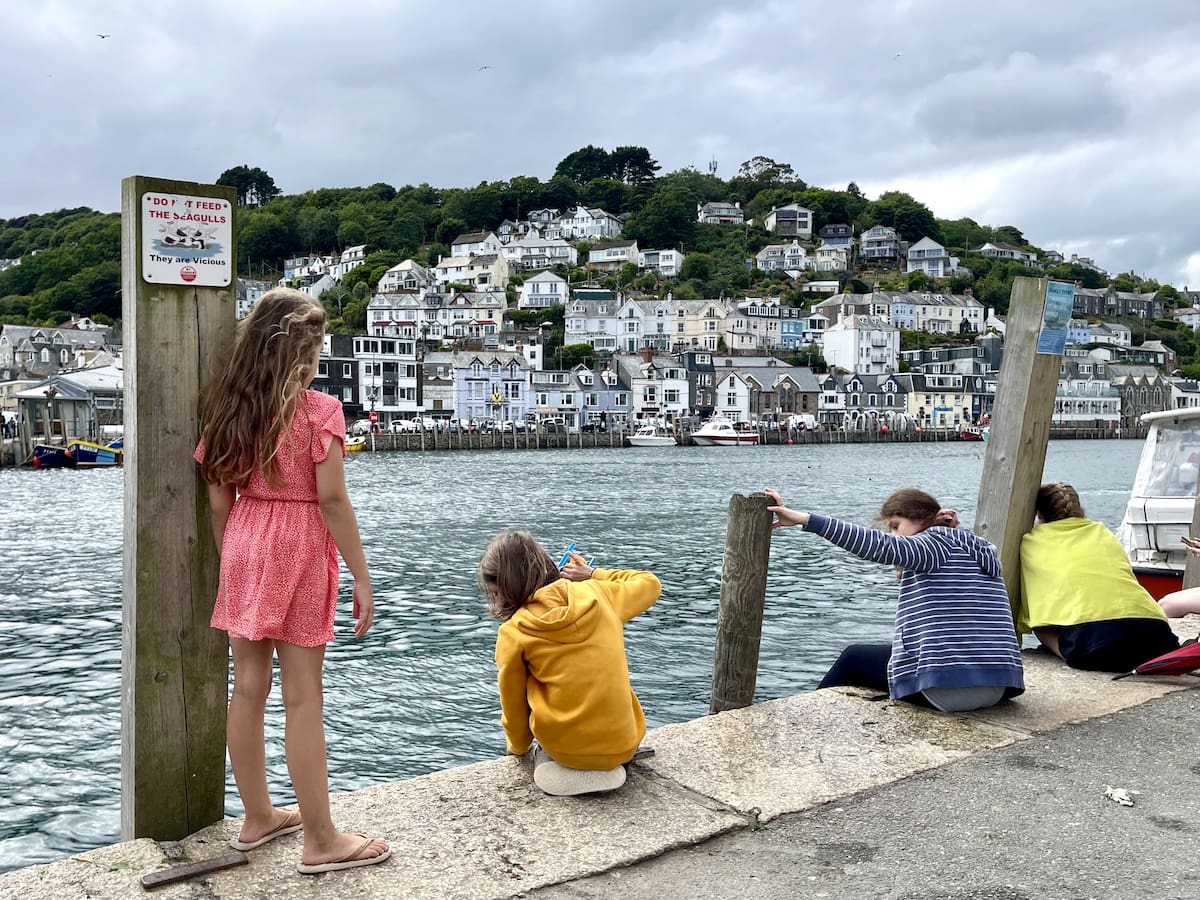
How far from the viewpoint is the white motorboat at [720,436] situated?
327ft

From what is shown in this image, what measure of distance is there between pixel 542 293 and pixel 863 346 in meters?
45.4

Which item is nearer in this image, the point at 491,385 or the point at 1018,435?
the point at 1018,435

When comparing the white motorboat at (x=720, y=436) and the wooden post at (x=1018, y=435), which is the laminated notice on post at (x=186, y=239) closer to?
the wooden post at (x=1018, y=435)

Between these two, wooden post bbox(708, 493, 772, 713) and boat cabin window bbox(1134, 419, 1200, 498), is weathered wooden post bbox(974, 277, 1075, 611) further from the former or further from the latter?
boat cabin window bbox(1134, 419, 1200, 498)

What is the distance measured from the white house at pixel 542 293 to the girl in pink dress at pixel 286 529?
483ft

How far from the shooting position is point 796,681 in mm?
10898

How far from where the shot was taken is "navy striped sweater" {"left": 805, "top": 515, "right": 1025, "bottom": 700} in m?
4.98

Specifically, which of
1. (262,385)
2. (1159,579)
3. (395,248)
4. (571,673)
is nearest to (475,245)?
(395,248)

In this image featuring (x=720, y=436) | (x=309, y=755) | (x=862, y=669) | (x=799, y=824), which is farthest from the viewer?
(x=720, y=436)

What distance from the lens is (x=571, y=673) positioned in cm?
402

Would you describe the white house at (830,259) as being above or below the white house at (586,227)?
below

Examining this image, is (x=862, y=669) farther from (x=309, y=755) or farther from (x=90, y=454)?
(x=90, y=454)

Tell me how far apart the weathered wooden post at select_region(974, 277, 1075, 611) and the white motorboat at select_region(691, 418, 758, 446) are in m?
93.2

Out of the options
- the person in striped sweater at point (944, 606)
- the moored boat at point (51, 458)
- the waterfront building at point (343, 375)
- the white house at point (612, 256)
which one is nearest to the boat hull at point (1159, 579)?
the person in striped sweater at point (944, 606)
